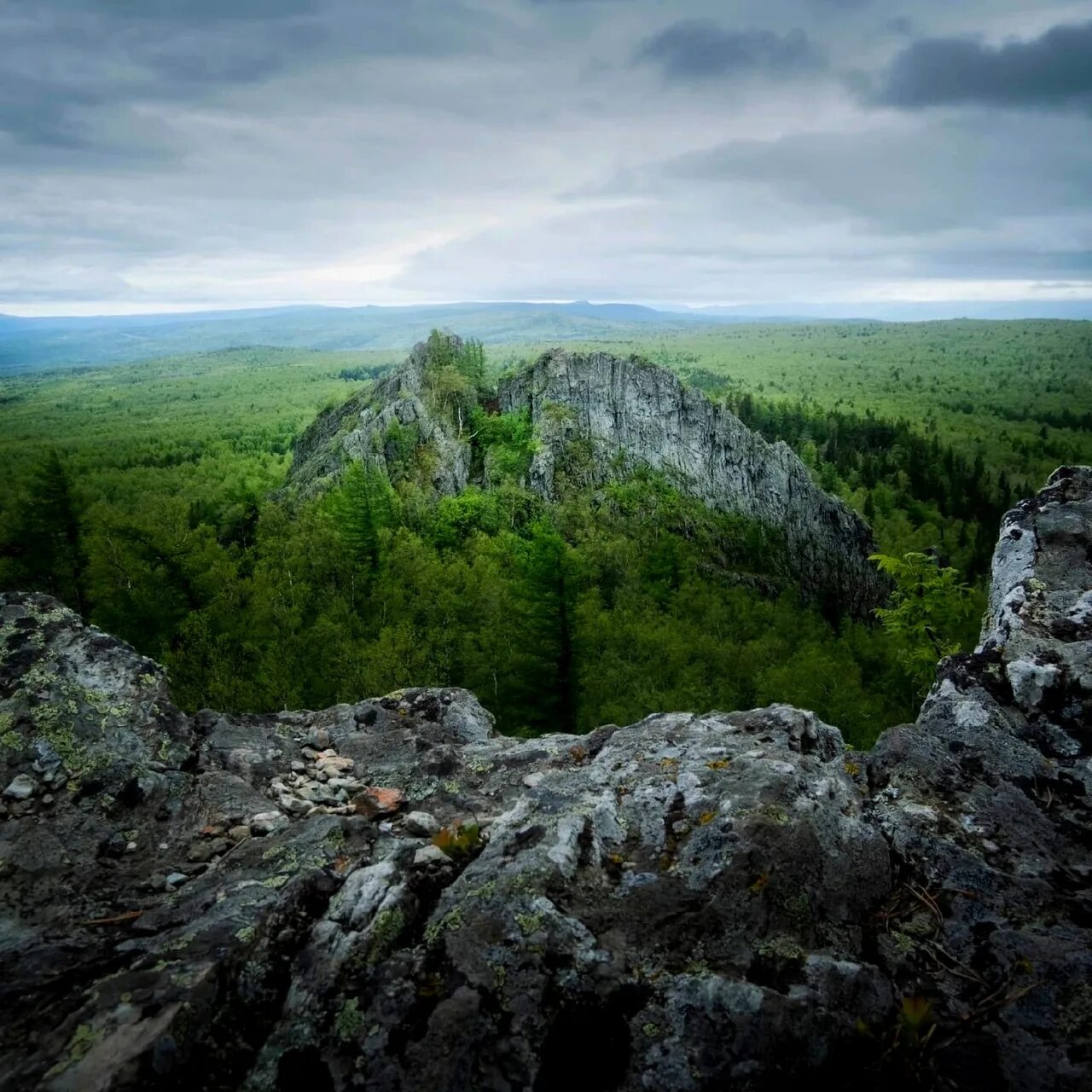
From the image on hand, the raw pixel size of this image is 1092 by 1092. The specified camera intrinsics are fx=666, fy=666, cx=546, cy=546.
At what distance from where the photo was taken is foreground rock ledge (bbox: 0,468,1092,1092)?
5.09 m

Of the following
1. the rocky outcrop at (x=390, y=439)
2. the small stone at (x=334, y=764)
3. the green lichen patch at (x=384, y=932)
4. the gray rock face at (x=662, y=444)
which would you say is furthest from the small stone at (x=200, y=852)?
the gray rock face at (x=662, y=444)

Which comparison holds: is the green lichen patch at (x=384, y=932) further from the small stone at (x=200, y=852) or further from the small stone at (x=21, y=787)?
the small stone at (x=21, y=787)

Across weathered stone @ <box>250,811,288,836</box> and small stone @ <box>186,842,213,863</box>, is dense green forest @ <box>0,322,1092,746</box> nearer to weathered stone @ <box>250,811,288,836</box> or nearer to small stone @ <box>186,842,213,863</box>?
weathered stone @ <box>250,811,288,836</box>

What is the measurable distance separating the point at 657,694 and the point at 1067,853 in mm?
24744

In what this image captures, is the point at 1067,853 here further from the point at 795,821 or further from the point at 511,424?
the point at 511,424

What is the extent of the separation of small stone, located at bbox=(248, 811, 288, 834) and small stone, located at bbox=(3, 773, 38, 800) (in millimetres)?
2633

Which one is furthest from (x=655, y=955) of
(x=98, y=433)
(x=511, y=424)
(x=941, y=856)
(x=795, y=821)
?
(x=98, y=433)

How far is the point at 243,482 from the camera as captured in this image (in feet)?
315

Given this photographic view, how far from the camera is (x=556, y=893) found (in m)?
6.43

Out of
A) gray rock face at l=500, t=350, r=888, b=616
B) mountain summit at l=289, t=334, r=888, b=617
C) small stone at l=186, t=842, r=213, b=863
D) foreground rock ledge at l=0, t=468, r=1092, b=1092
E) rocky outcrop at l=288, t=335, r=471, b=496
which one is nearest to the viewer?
foreground rock ledge at l=0, t=468, r=1092, b=1092

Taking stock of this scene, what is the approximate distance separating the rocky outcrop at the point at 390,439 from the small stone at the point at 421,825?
5583 cm

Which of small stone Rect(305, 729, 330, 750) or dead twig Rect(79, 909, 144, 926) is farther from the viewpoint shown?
small stone Rect(305, 729, 330, 750)

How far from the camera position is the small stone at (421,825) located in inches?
319

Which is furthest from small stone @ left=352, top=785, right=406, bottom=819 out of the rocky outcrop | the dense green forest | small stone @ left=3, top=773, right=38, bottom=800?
the rocky outcrop
